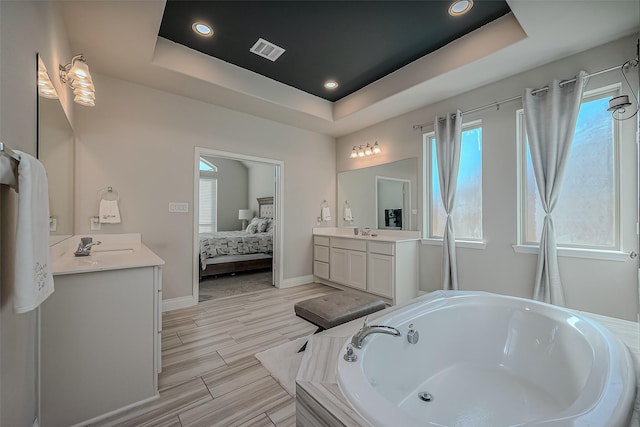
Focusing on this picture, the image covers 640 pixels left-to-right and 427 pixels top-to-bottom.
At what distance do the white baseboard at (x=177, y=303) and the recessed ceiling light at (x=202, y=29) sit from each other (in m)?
2.88

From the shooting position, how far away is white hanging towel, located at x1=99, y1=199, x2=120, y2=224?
8.90 feet

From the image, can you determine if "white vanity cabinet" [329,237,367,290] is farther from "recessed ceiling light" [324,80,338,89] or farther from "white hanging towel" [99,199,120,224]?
"white hanging towel" [99,199,120,224]

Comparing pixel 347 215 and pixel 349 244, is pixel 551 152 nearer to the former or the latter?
pixel 349 244

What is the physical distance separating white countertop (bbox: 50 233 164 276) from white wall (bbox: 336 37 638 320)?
3066 mm

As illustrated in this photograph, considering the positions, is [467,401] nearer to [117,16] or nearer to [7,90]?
[7,90]

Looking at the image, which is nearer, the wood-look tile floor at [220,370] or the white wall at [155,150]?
the wood-look tile floor at [220,370]

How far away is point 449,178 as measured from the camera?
3172 mm

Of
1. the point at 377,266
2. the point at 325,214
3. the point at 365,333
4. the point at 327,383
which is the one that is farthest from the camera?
the point at 325,214

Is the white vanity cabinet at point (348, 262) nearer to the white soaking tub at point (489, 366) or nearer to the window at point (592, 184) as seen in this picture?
the white soaking tub at point (489, 366)

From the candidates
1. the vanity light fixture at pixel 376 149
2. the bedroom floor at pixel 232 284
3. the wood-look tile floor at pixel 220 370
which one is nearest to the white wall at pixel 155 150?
the bedroom floor at pixel 232 284

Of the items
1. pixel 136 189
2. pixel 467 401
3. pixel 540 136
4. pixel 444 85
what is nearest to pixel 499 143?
pixel 540 136

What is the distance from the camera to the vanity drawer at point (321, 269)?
420cm

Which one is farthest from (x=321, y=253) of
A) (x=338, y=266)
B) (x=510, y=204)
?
(x=510, y=204)

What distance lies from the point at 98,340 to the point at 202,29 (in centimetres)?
261
